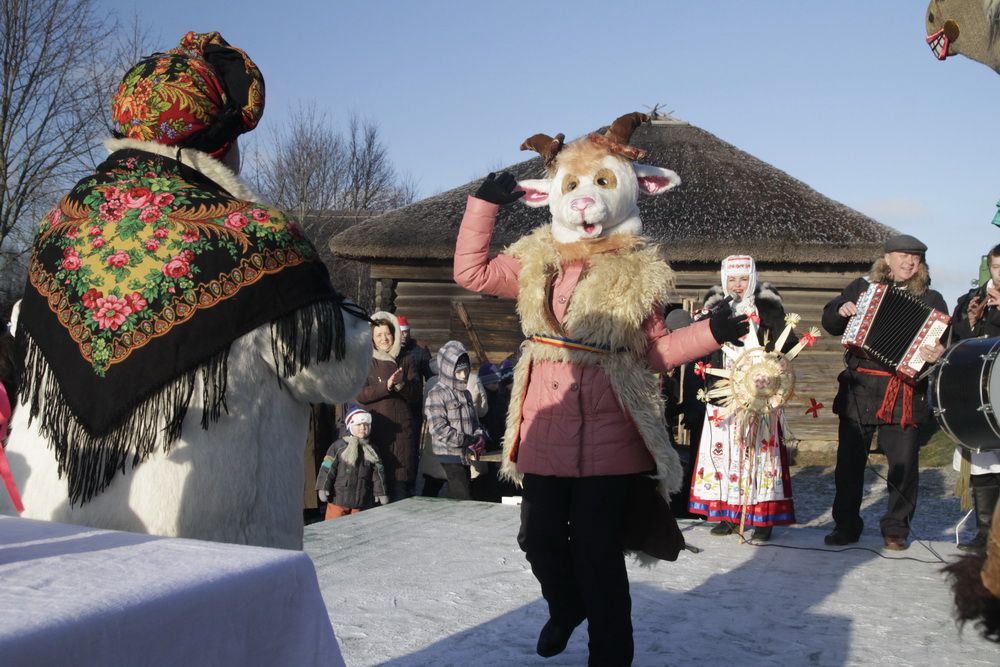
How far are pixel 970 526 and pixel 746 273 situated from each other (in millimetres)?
3433

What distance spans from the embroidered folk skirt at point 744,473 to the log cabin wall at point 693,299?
248 inches

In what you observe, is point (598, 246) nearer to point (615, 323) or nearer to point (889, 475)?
point (615, 323)

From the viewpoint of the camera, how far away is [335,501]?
6.82 m

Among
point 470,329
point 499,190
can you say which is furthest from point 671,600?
point 470,329

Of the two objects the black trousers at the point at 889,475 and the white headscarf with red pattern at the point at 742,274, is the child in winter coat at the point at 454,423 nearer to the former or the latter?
the white headscarf with red pattern at the point at 742,274

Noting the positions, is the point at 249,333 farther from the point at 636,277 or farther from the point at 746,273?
the point at 746,273

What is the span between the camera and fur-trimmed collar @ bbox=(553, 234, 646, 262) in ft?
11.6

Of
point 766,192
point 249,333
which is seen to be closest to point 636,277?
point 249,333

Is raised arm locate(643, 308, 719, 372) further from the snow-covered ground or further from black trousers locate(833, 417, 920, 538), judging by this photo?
black trousers locate(833, 417, 920, 538)

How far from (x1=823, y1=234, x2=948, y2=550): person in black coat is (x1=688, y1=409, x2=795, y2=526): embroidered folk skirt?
363 millimetres

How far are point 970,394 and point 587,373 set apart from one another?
2.28 meters

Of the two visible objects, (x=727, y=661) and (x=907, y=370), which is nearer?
(x=727, y=661)

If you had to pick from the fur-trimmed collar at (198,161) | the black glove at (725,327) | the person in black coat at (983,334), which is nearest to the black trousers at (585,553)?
the black glove at (725,327)

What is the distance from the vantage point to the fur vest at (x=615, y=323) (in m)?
3.34
